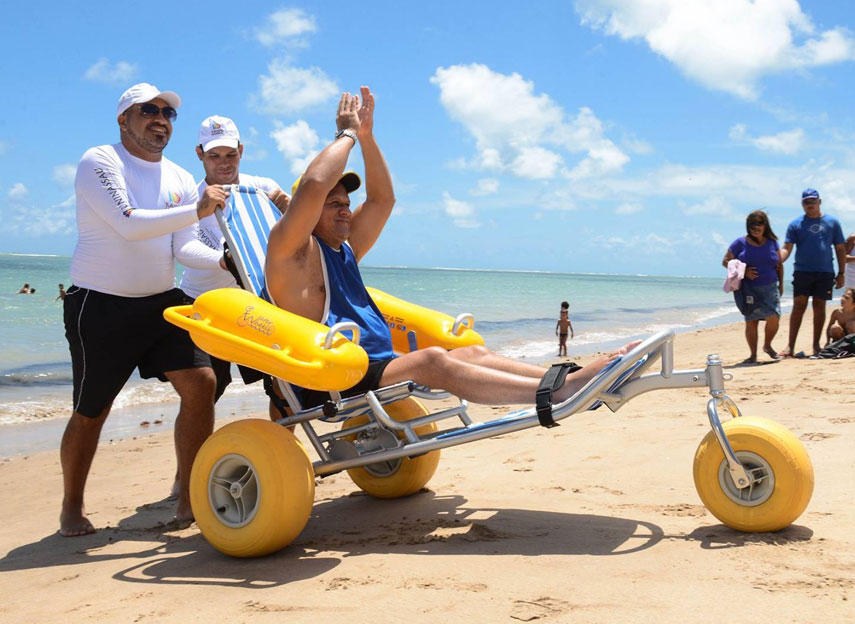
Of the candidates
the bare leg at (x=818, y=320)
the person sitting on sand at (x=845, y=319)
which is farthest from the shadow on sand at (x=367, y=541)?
→ the person sitting on sand at (x=845, y=319)

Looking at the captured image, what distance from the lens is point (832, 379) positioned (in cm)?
698

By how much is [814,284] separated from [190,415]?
7795 mm

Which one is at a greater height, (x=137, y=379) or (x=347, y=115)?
(x=347, y=115)

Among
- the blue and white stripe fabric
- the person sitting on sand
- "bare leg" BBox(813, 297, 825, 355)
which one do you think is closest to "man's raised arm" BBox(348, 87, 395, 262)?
the blue and white stripe fabric

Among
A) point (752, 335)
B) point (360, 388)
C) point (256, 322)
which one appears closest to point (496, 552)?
point (360, 388)

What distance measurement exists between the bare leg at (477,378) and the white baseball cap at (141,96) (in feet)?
5.79

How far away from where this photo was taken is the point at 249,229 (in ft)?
13.1

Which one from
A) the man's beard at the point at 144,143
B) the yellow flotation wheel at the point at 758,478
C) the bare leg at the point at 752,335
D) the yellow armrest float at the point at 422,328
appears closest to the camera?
the yellow flotation wheel at the point at 758,478

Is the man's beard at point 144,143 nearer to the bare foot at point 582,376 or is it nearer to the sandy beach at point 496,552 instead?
the sandy beach at point 496,552

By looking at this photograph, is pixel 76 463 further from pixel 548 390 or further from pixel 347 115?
pixel 548 390

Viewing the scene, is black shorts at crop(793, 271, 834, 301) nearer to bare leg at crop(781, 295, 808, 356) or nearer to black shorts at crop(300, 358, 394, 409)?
bare leg at crop(781, 295, 808, 356)

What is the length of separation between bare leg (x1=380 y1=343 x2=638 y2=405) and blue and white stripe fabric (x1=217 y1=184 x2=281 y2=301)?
2.47 ft

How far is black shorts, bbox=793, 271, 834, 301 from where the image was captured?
9.36m

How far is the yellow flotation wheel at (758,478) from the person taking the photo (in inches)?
119
